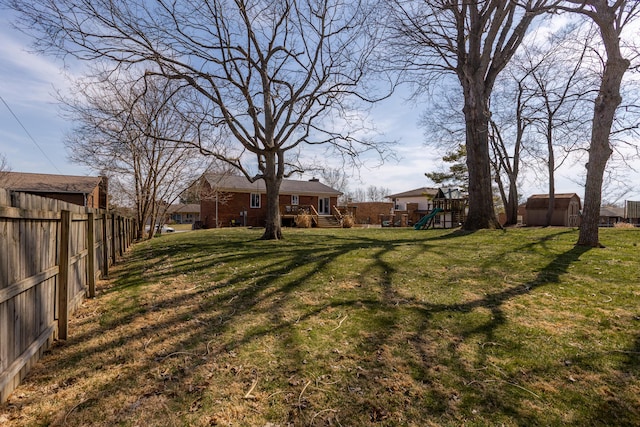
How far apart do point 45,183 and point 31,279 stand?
24.7 metres

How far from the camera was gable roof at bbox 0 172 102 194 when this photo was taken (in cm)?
2058

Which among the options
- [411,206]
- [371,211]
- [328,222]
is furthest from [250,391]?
[371,211]

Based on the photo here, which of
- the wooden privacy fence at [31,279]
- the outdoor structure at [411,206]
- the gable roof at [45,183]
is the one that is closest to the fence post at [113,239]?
the wooden privacy fence at [31,279]

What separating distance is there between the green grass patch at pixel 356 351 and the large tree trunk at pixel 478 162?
5.81 m

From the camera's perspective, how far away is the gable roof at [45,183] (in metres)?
20.6

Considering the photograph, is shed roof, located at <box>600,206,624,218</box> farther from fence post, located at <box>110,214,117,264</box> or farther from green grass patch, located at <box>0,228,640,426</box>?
fence post, located at <box>110,214,117,264</box>

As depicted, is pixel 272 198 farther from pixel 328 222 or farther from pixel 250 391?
pixel 328 222

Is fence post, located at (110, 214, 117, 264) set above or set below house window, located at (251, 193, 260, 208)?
below

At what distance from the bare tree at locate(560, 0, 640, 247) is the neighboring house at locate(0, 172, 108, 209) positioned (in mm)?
23372

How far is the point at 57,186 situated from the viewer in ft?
71.1

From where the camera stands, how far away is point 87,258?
5387 millimetres

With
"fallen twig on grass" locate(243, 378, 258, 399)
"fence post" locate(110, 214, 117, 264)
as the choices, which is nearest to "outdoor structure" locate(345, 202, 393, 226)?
"fence post" locate(110, 214, 117, 264)

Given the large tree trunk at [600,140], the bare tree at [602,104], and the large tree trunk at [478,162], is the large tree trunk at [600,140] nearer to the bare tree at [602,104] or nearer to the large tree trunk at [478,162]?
the bare tree at [602,104]

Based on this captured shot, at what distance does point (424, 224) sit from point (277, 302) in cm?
1597
